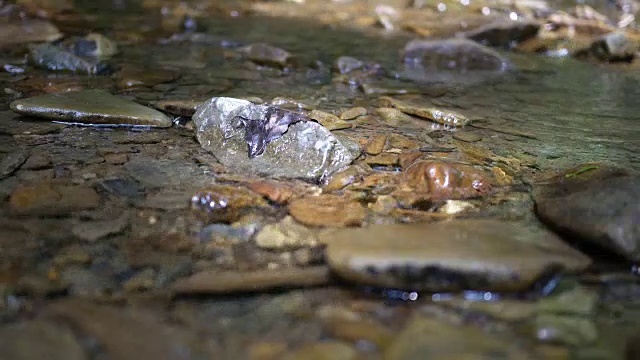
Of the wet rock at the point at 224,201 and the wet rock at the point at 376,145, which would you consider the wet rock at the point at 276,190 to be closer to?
the wet rock at the point at 224,201

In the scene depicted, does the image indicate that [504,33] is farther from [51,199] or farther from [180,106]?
[51,199]

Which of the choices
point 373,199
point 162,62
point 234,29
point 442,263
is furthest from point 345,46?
point 442,263

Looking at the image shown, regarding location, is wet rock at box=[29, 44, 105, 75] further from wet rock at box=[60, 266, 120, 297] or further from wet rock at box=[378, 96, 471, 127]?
wet rock at box=[60, 266, 120, 297]

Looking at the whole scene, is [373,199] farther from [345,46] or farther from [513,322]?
[345,46]

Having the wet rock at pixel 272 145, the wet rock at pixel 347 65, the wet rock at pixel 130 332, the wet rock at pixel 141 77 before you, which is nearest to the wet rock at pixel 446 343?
the wet rock at pixel 130 332

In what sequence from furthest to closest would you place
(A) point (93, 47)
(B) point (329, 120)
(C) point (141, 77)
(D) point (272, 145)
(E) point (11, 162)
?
1. (A) point (93, 47)
2. (C) point (141, 77)
3. (B) point (329, 120)
4. (D) point (272, 145)
5. (E) point (11, 162)

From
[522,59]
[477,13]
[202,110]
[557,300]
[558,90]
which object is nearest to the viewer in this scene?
[557,300]

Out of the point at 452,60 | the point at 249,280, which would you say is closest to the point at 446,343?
the point at 249,280

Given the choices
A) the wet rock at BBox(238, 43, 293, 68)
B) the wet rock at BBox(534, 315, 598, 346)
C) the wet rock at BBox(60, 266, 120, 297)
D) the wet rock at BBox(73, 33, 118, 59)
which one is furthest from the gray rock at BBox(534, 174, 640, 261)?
the wet rock at BBox(73, 33, 118, 59)
